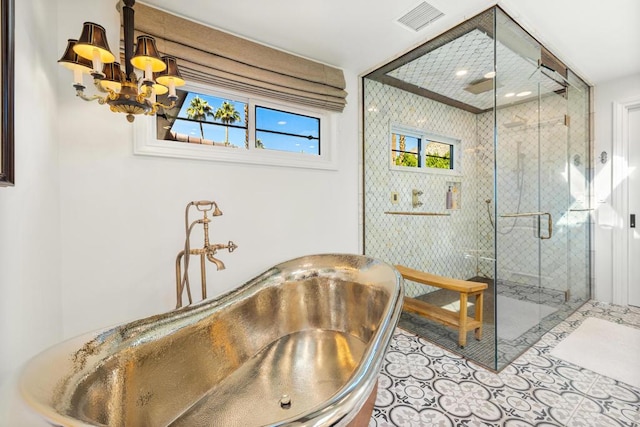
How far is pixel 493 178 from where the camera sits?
1925 millimetres

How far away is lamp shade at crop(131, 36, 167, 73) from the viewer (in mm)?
1163

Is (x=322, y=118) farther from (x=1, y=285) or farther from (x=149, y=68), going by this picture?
(x=1, y=285)

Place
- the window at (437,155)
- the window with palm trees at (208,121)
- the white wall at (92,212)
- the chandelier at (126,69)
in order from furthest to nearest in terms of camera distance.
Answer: the window at (437,155) < the window with palm trees at (208,121) < the chandelier at (126,69) < the white wall at (92,212)

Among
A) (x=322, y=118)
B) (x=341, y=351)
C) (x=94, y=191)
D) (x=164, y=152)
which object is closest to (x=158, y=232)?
(x=94, y=191)

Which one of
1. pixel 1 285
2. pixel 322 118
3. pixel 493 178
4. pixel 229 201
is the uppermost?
pixel 322 118

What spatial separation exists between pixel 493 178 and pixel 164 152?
87.1 inches

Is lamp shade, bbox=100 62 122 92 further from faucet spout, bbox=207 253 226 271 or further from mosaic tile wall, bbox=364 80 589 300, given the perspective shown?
mosaic tile wall, bbox=364 80 589 300

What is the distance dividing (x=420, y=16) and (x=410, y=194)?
5.12 feet

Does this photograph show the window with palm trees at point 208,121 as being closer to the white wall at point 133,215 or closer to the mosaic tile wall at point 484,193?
the white wall at point 133,215

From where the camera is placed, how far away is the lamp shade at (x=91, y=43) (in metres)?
1.03

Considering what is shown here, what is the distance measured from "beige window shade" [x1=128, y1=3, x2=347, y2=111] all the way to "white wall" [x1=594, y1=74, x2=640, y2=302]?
284 centimetres

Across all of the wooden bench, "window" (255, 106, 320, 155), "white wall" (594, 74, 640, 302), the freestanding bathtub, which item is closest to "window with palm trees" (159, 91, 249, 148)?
"window" (255, 106, 320, 155)

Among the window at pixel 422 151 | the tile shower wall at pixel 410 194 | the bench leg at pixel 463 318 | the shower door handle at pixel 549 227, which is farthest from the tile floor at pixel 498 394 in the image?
the window at pixel 422 151

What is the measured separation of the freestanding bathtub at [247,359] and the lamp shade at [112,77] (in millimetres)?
1064
